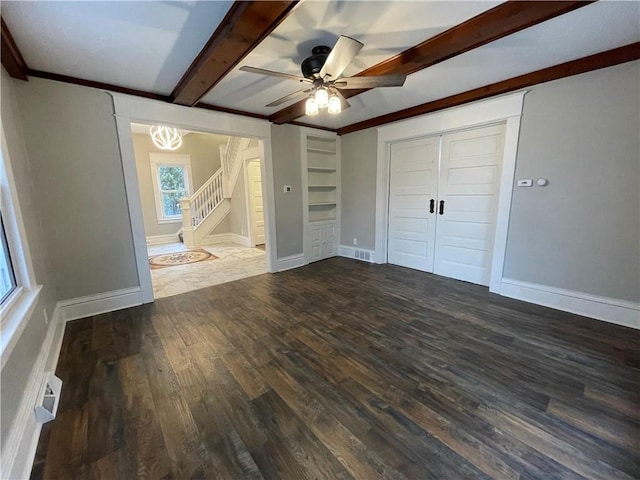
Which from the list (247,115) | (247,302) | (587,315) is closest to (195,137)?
(247,115)

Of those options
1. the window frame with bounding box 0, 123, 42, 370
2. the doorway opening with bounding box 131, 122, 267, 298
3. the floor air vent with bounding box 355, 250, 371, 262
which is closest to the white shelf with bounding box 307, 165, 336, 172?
the doorway opening with bounding box 131, 122, 267, 298

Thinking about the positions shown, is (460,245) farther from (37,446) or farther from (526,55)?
(37,446)

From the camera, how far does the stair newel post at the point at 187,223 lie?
21.6 ft

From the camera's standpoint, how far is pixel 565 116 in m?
2.73

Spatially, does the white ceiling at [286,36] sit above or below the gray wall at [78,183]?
above

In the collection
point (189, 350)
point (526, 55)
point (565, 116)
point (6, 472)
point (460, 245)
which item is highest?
point (526, 55)

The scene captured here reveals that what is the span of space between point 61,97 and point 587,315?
230 inches

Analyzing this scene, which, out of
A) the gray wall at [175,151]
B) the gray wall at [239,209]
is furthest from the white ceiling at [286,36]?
the gray wall at [175,151]

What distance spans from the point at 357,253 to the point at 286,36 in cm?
386

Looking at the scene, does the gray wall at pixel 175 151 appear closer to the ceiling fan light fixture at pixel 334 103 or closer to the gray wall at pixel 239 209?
the gray wall at pixel 239 209

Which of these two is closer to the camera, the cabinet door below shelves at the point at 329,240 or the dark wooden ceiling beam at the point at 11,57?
the dark wooden ceiling beam at the point at 11,57

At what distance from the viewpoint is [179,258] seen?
562 centimetres

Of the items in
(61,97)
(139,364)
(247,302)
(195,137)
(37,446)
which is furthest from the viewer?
(195,137)

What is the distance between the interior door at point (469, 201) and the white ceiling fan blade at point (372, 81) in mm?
1959
